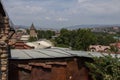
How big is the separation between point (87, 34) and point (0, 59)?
68.9 m

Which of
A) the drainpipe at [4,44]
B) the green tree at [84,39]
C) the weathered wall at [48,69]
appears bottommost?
the green tree at [84,39]

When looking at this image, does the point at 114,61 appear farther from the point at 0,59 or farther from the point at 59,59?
the point at 0,59

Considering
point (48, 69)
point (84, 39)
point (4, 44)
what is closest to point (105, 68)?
point (48, 69)

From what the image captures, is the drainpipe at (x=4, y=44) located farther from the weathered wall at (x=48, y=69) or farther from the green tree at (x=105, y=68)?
the green tree at (x=105, y=68)

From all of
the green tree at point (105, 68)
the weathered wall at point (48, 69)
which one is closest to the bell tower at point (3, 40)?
the weathered wall at point (48, 69)

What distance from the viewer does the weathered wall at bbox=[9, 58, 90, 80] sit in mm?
14094

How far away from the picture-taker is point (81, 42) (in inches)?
3076

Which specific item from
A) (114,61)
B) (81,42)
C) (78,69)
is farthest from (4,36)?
(81,42)

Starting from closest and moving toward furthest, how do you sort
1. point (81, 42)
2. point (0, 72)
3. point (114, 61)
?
point (0, 72)
point (114, 61)
point (81, 42)

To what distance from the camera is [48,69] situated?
14.2 metres

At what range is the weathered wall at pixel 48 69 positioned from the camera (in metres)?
14.1

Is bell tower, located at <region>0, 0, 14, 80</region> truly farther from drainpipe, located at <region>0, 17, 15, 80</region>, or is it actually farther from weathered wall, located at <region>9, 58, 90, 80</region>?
weathered wall, located at <region>9, 58, 90, 80</region>

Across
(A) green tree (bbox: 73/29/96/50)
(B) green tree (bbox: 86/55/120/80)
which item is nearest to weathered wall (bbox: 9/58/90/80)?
(B) green tree (bbox: 86/55/120/80)

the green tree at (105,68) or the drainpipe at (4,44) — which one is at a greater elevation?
the drainpipe at (4,44)
